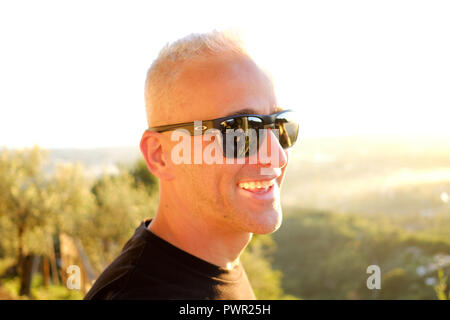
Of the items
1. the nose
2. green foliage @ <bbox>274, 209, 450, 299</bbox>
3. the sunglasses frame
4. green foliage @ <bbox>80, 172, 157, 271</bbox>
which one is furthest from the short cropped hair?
green foliage @ <bbox>274, 209, 450, 299</bbox>

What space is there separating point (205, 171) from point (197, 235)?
1.20ft

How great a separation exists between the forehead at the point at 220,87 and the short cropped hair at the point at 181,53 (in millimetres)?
38

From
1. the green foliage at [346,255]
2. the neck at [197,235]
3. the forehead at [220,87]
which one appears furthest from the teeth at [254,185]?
the green foliage at [346,255]

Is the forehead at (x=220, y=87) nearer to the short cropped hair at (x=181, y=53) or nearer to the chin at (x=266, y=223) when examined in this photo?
the short cropped hair at (x=181, y=53)

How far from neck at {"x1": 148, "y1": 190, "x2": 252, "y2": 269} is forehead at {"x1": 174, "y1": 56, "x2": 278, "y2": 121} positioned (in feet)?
1.73

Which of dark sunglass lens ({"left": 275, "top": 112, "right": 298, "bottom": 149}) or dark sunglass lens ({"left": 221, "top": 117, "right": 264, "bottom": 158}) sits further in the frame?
dark sunglass lens ({"left": 275, "top": 112, "right": 298, "bottom": 149})

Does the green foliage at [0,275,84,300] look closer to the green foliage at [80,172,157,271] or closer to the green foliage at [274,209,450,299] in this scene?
the green foliage at [80,172,157,271]

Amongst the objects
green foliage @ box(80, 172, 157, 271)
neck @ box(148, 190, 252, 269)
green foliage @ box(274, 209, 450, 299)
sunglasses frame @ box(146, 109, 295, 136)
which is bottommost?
A: green foliage @ box(274, 209, 450, 299)

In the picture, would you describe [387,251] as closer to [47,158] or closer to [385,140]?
[385,140]

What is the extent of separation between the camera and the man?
1.86 m

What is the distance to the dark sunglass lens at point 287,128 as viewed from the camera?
6.85ft

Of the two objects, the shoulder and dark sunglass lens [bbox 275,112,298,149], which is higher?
dark sunglass lens [bbox 275,112,298,149]

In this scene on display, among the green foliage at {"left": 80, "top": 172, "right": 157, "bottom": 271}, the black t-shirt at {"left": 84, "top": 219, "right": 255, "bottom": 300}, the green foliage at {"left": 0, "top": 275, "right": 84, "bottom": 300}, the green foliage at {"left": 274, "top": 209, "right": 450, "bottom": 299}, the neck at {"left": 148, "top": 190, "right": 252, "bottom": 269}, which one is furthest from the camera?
the green foliage at {"left": 274, "top": 209, "right": 450, "bottom": 299}
